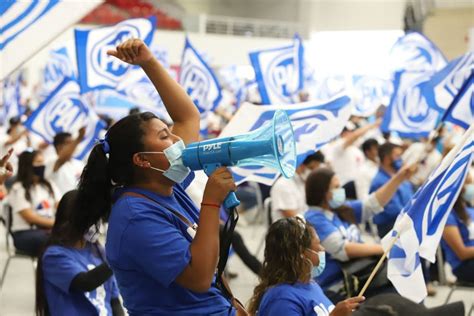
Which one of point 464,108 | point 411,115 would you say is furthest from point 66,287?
point 411,115

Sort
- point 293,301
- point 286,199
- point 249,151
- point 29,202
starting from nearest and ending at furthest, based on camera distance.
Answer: point 249,151 < point 293,301 < point 286,199 < point 29,202

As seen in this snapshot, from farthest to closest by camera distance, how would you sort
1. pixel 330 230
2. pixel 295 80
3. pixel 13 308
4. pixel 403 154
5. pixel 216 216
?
pixel 295 80
pixel 403 154
pixel 13 308
pixel 330 230
pixel 216 216

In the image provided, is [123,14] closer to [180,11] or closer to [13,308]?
[180,11]

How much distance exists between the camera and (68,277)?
3.45 metres

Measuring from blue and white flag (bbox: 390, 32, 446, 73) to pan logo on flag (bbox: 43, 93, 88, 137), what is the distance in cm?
321

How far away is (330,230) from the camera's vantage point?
430cm

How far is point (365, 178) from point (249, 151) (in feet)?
22.2

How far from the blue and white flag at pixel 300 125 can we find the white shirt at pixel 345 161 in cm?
446

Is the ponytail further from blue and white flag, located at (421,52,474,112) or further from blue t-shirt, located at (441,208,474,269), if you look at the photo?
blue and white flag, located at (421,52,474,112)

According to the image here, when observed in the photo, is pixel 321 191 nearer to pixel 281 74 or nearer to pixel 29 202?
pixel 29 202

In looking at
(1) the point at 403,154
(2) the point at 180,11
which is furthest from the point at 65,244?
(2) the point at 180,11

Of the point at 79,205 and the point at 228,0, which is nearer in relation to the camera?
the point at 79,205

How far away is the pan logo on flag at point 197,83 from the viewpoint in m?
8.02

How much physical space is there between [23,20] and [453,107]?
9.00 ft
